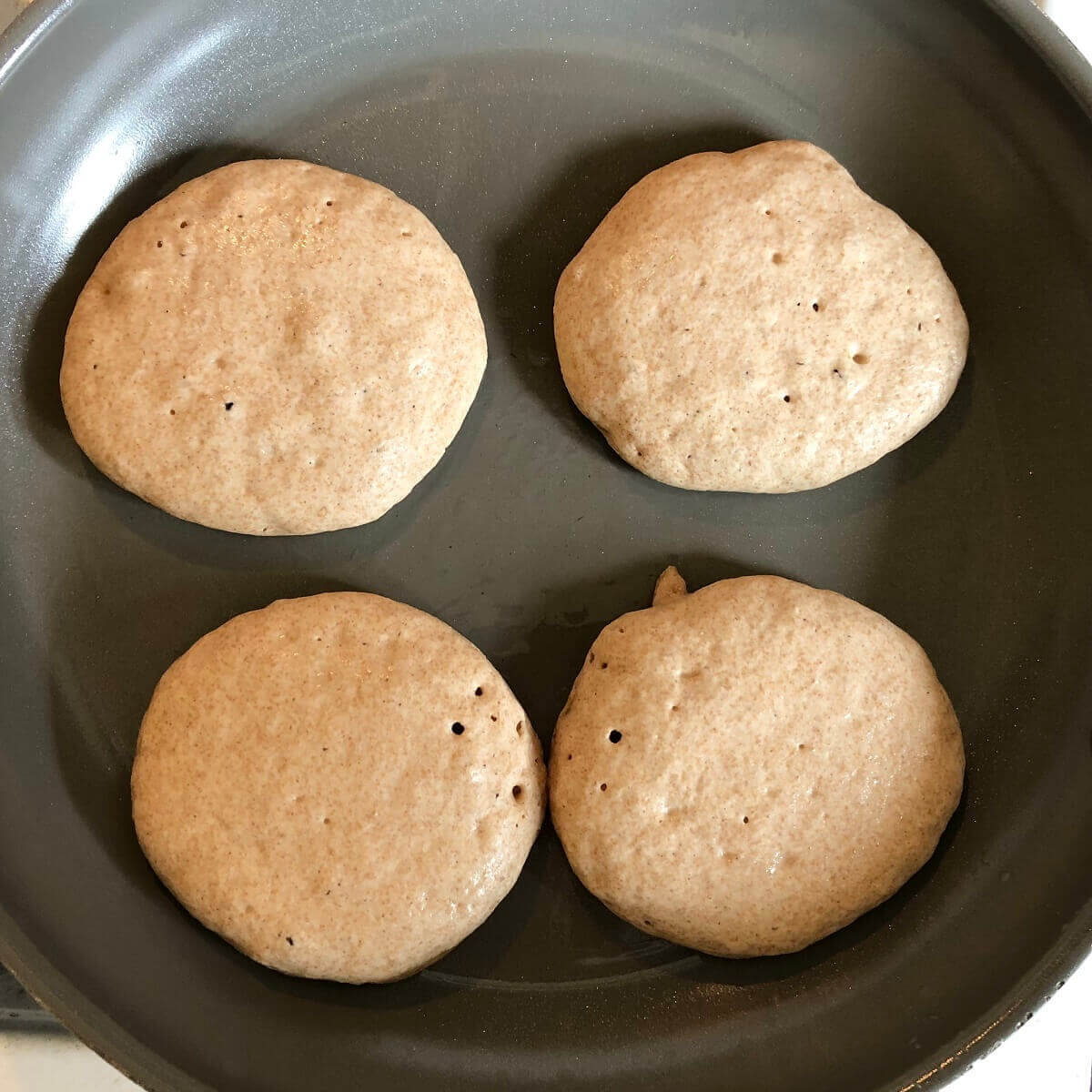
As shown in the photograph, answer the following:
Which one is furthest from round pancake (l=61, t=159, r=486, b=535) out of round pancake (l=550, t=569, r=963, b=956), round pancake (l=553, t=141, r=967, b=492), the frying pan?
round pancake (l=550, t=569, r=963, b=956)

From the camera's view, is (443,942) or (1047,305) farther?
(1047,305)

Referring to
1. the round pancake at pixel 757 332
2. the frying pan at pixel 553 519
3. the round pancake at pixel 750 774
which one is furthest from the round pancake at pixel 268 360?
the round pancake at pixel 750 774

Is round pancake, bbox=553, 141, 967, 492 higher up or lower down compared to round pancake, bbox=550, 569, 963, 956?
higher up

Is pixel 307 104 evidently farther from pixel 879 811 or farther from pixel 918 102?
pixel 879 811

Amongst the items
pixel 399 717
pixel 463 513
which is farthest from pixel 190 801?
pixel 463 513

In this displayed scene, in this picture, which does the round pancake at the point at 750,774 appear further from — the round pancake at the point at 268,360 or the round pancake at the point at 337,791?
the round pancake at the point at 268,360

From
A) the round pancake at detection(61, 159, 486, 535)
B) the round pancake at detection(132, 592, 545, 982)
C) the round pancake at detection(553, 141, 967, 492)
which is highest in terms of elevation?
the round pancake at detection(553, 141, 967, 492)

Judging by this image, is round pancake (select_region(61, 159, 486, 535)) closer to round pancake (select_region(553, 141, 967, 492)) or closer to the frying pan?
the frying pan

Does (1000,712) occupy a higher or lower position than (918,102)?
lower
